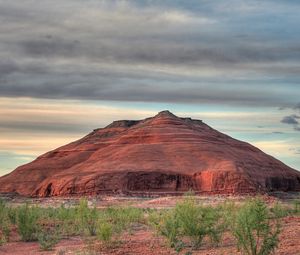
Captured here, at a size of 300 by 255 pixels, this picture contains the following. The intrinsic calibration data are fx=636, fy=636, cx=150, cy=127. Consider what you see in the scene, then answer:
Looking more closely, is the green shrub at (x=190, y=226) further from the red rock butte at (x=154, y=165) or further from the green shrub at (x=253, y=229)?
the red rock butte at (x=154, y=165)

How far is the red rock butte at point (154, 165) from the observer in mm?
95188

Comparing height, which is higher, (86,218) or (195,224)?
(86,218)

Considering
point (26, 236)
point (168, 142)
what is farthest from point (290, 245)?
point (168, 142)

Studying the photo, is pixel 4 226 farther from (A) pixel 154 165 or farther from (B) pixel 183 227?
(A) pixel 154 165

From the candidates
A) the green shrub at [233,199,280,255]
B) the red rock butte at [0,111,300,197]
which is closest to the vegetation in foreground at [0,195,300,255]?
the green shrub at [233,199,280,255]

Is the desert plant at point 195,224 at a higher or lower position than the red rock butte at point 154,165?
lower

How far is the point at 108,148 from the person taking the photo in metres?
114

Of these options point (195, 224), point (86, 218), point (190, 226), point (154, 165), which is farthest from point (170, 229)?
point (154, 165)

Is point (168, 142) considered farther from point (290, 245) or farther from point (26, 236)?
point (290, 245)

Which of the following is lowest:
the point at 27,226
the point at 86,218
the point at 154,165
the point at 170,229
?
the point at 170,229

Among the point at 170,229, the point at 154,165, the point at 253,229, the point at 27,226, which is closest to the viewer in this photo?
the point at 253,229

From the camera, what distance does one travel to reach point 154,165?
10031 cm

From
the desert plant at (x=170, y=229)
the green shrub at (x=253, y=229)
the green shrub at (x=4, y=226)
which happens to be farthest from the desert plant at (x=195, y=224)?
the green shrub at (x=4, y=226)

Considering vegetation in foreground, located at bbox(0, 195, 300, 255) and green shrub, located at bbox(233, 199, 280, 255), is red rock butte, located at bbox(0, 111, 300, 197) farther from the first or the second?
green shrub, located at bbox(233, 199, 280, 255)
